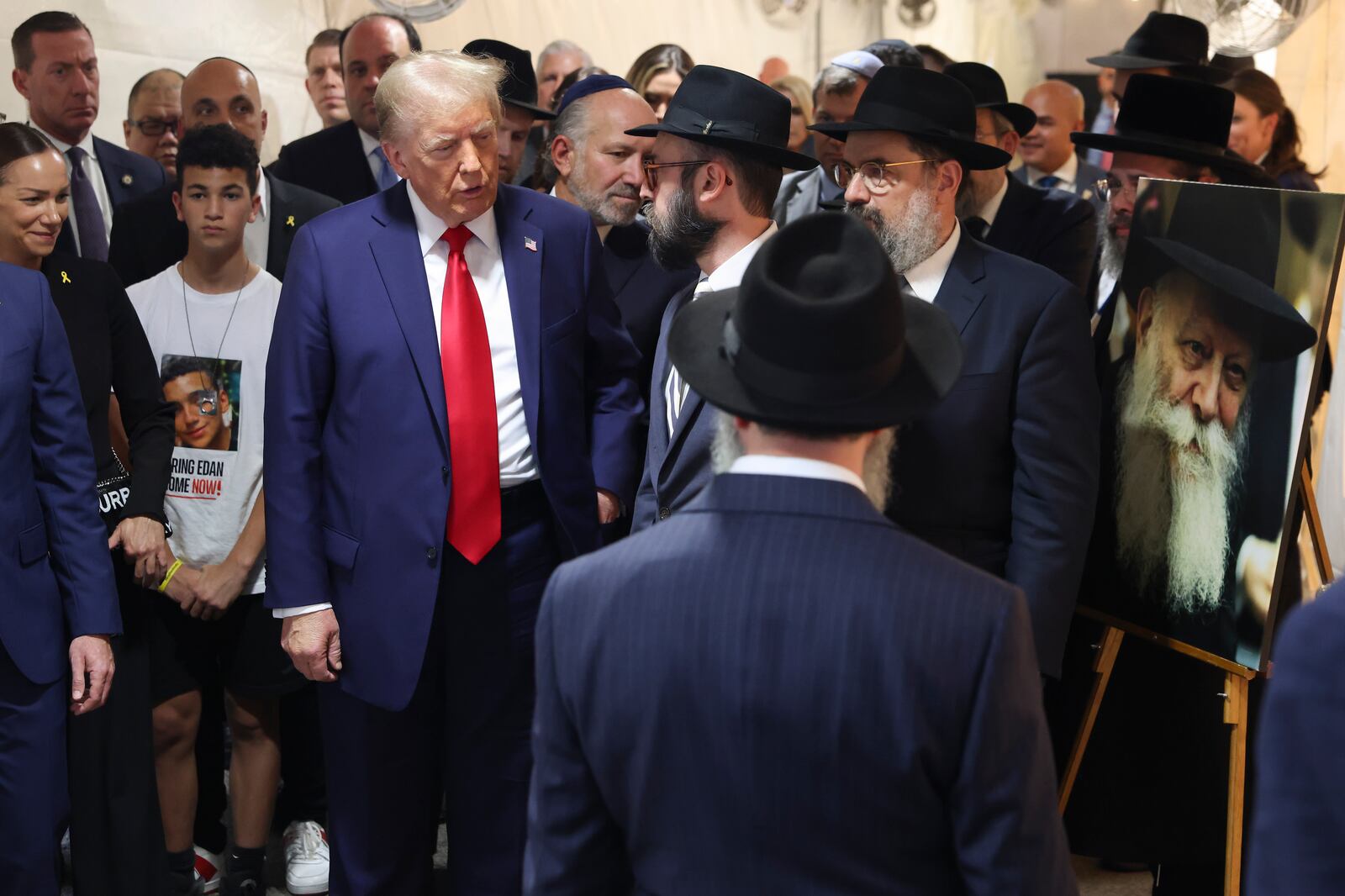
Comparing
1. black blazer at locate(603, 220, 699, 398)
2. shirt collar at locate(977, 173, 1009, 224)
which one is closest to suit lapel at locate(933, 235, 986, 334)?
black blazer at locate(603, 220, 699, 398)

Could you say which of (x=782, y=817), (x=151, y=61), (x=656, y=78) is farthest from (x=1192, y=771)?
(x=151, y=61)

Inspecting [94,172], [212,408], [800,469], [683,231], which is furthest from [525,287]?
[94,172]

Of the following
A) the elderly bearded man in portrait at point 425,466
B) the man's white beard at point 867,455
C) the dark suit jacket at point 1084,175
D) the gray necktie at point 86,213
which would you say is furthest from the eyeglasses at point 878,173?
the dark suit jacket at point 1084,175

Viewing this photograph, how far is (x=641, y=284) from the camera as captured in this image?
11.8ft

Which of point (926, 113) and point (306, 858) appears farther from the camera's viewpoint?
point (306, 858)

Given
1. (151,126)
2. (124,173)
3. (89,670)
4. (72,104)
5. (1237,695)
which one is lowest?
(1237,695)

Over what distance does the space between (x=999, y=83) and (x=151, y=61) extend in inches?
121

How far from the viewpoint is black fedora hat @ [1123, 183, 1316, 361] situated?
9.02 feet

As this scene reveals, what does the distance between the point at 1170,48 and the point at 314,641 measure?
11.0 ft

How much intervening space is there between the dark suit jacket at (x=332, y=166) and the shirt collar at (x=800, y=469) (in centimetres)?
344

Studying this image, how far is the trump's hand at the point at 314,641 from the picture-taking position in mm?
2801

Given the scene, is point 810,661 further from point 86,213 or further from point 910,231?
point 86,213

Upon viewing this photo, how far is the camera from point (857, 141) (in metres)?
2.91

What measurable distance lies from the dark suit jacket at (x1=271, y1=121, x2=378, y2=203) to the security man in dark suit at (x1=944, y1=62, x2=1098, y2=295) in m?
1.94
